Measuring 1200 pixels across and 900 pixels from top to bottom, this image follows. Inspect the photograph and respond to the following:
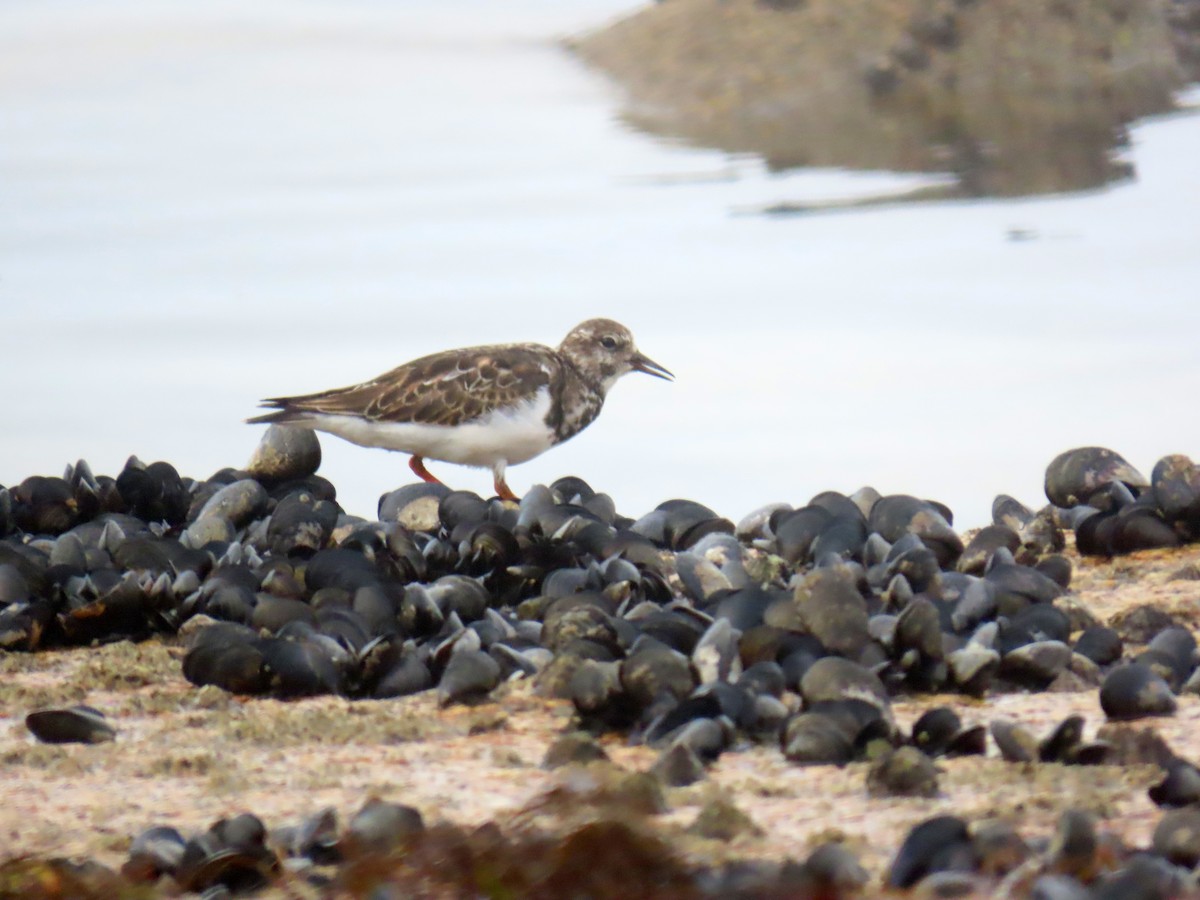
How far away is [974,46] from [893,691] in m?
8.36

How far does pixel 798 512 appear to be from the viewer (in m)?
5.71

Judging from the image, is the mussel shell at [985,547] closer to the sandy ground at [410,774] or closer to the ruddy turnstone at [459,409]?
the sandy ground at [410,774]

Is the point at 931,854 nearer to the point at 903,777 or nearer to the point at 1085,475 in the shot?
the point at 903,777

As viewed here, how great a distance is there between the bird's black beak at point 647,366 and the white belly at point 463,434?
3.80 feet

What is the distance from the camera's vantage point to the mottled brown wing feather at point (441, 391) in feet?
24.3

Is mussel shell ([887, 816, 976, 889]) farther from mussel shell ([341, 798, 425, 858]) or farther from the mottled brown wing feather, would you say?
the mottled brown wing feather

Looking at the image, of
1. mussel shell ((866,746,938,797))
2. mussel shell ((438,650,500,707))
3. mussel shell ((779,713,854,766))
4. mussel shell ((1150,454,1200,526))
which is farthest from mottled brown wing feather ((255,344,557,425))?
mussel shell ((866,746,938,797))

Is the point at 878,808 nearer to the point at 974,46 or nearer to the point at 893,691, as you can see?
the point at 893,691

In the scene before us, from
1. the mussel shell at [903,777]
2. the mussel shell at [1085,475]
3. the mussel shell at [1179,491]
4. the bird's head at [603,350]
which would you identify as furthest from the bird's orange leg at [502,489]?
the mussel shell at [903,777]

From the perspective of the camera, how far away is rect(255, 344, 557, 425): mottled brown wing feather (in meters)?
7.40

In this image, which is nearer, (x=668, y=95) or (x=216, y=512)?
(x=216, y=512)

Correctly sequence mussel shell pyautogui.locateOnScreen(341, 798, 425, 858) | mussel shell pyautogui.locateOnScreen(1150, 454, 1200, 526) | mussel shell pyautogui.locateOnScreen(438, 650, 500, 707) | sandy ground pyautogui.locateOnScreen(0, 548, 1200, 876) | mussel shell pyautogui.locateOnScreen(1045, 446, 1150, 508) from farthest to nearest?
mussel shell pyautogui.locateOnScreen(1045, 446, 1150, 508), mussel shell pyautogui.locateOnScreen(1150, 454, 1200, 526), mussel shell pyautogui.locateOnScreen(438, 650, 500, 707), sandy ground pyautogui.locateOnScreen(0, 548, 1200, 876), mussel shell pyautogui.locateOnScreen(341, 798, 425, 858)

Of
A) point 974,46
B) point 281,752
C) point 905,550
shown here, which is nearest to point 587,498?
point 905,550

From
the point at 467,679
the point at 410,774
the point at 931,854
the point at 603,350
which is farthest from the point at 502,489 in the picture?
the point at 931,854
